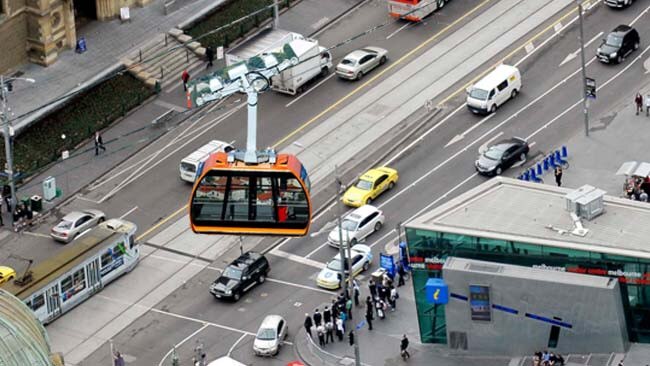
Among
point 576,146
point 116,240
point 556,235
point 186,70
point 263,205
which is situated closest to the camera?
point 263,205

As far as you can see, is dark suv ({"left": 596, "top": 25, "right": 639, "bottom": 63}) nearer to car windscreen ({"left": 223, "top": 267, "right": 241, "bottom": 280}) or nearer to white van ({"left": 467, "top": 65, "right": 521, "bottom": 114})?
white van ({"left": 467, "top": 65, "right": 521, "bottom": 114})

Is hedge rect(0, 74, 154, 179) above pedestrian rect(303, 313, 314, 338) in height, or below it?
above

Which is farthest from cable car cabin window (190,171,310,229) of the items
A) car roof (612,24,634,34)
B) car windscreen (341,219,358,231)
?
car roof (612,24,634,34)

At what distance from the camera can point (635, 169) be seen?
127812 mm

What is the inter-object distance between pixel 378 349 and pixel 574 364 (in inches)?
434

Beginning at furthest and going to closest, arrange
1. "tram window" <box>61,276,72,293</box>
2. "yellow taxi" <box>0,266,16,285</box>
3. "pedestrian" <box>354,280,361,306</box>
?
1. "yellow taxi" <box>0,266,16,285</box>
2. "tram window" <box>61,276,72,293</box>
3. "pedestrian" <box>354,280,361,306</box>

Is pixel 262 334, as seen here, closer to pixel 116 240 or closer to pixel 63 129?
pixel 116 240

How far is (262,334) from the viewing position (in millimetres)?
116750

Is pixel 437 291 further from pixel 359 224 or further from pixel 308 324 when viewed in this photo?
pixel 359 224

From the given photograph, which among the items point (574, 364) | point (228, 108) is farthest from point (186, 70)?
point (574, 364)

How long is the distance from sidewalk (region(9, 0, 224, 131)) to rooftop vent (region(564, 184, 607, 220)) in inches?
1545

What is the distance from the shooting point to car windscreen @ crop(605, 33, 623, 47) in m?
141

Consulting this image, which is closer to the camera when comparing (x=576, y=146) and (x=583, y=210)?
(x=583, y=210)

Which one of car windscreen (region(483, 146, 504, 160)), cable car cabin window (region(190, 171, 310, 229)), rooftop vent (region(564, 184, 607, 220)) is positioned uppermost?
cable car cabin window (region(190, 171, 310, 229))
